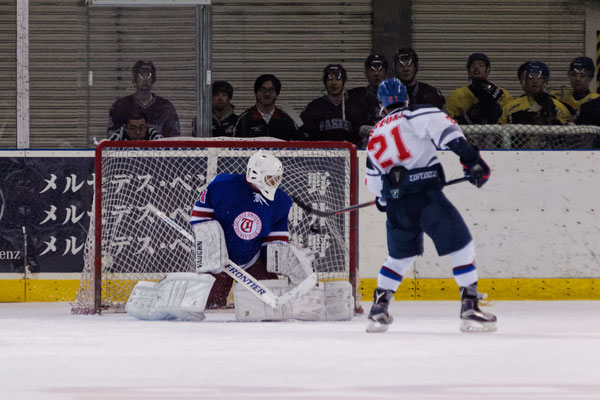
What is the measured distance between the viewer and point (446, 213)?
5.80 m

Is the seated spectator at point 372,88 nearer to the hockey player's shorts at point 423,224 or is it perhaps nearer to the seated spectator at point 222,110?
the seated spectator at point 222,110

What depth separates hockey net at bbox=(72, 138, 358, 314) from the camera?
7199mm

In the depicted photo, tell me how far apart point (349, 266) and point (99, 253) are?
54.2 inches

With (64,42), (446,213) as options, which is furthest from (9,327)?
(64,42)

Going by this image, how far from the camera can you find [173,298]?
6.49 m

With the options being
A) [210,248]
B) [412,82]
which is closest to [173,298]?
[210,248]

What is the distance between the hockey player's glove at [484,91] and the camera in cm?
819

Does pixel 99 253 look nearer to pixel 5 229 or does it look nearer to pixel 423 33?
pixel 5 229

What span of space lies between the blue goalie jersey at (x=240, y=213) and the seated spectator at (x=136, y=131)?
1.12 meters

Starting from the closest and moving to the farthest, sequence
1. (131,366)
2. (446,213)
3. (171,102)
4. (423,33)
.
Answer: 1. (131,366)
2. (446,213)
3. (171,102)
4. (423,33)

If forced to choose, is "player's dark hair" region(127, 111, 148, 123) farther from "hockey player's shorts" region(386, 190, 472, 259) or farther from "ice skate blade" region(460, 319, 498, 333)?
"ice skate blade" region(460, 319, 498, 333)

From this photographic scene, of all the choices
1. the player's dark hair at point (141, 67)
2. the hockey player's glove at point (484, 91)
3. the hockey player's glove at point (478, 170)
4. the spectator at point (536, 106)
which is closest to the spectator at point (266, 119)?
the player's dark hair at point (141, 67)

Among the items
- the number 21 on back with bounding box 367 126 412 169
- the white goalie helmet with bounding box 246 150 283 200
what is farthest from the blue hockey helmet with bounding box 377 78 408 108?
the white goalie helmet with bounding box 246 150 283 200

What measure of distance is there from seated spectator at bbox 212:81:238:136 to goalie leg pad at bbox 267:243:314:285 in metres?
1.70
